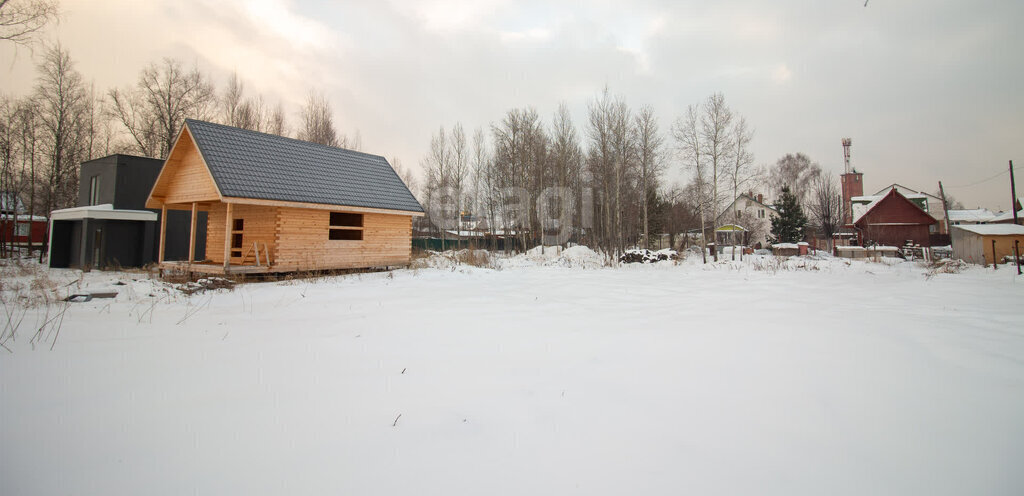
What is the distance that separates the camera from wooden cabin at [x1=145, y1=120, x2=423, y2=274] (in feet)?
38.2

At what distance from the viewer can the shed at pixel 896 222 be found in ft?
100

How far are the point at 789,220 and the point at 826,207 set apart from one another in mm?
3858

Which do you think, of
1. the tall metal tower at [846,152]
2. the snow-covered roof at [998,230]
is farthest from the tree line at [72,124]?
the tall metal tower at [846,152]

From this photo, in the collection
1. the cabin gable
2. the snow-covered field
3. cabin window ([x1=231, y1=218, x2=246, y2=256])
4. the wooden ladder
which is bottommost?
the snow-covered field

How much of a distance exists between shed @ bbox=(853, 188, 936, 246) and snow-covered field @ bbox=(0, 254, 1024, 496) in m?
33.6

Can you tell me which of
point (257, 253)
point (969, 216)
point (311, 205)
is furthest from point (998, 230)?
point (969, 216)

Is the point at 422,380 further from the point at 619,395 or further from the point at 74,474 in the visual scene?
the point at 74,474

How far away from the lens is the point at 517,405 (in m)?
2.94

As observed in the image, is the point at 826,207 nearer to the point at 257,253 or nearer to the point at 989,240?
the point at 989,240

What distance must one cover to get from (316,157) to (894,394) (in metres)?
15.6

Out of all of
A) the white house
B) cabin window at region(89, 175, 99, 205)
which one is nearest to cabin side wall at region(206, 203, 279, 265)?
cabin window at region(89, 175, 99, 205)

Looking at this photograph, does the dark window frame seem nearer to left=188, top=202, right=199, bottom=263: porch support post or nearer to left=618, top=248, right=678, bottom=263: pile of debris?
left=188, top=202, right=199, bottom=263: porch support post

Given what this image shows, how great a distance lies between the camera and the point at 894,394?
3.04m

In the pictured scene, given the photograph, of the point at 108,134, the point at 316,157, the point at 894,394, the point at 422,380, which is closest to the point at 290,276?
the point at 316,157
